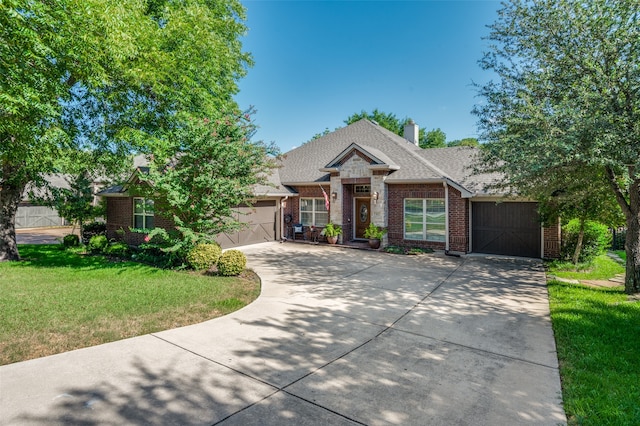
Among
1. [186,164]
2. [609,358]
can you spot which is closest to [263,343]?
[609,358]

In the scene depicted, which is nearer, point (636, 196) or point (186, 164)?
point (636, 196)

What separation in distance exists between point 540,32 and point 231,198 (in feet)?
31.6

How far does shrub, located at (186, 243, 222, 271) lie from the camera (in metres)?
10.8

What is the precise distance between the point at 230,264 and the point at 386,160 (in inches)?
353

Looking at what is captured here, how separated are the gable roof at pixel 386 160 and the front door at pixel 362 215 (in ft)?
6.82

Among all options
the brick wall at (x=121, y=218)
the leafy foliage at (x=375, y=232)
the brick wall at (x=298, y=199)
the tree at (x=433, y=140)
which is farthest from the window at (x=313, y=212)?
the tree at (x=433, y=140)

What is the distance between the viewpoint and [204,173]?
1104cm

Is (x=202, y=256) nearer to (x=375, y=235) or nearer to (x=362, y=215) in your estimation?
(x=375, y=235)

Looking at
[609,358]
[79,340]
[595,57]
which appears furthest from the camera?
[595,57]

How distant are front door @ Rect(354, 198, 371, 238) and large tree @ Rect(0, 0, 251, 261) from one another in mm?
8314

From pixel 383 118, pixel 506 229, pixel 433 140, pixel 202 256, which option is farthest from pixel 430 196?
pixel 433 140

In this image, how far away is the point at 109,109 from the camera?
1196 centimetres

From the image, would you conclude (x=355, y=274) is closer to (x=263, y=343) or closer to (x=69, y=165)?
(x=263, y=343)

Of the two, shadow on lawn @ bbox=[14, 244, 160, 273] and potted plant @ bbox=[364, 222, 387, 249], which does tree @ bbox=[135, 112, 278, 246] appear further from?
potted plant @ bbox=[364, 222, 387, 249]
